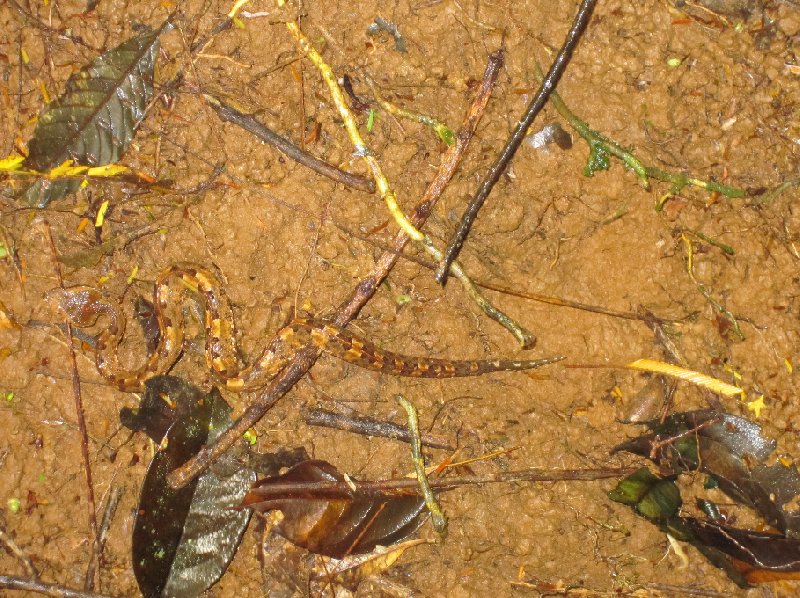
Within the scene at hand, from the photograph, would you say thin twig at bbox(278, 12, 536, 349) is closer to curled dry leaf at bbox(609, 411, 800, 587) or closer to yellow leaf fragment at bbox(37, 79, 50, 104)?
curled dry leaf at bbox(609, 411, 800, 587)

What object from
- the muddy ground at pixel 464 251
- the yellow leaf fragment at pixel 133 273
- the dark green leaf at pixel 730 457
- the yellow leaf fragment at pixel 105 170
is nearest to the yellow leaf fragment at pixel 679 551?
the muddy ground at pixel 464 251

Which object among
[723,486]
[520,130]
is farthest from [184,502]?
[723,486]

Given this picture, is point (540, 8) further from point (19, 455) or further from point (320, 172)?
point (19, 455)

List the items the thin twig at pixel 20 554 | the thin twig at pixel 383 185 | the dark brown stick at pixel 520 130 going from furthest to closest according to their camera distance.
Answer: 1. the thin twig at pixel 20 554
2. the thin twig at pixel 383 185
3. the dark brown stick at pixel 520 130

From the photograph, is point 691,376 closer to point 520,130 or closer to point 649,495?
point 649,495

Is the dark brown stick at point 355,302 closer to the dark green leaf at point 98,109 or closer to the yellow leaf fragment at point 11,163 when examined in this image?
the dark green leaf at point 98,109

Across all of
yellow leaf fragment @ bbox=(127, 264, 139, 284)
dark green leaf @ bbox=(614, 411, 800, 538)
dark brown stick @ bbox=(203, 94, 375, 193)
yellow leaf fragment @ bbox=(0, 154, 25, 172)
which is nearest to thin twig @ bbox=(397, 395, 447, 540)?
dark green leaf @ bbox=(614, 411, 800, 538)

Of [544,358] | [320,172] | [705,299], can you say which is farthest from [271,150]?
[705,299]
